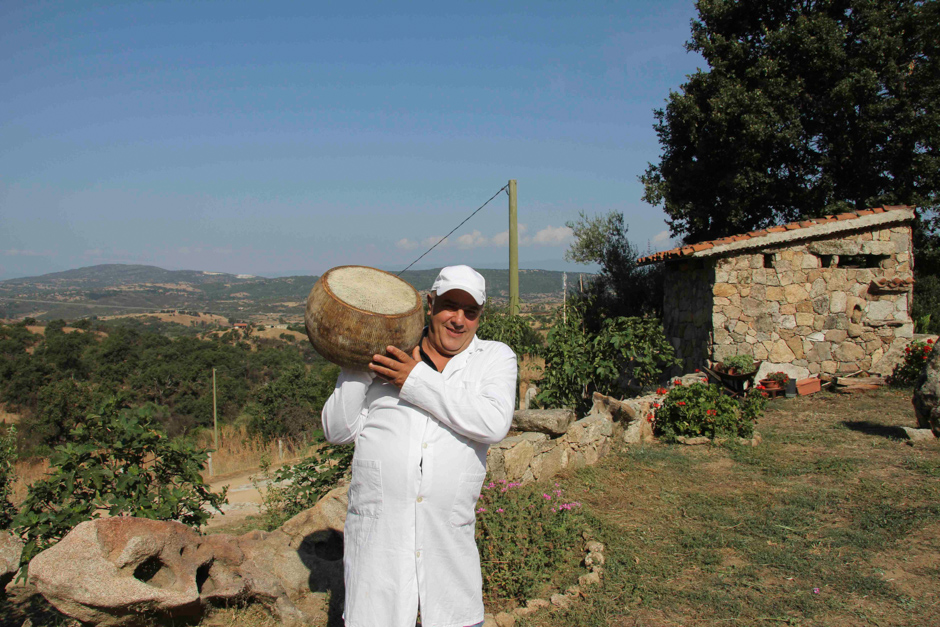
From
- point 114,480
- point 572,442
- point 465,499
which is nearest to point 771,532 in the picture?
point 572,442

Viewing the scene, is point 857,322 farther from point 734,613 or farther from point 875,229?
point 734,613

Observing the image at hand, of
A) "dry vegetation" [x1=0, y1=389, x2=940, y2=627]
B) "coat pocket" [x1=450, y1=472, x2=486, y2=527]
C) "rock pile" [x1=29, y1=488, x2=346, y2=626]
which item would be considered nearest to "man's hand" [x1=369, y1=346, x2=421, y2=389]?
"coat pocket" [x1=450, y1=472, x2=486, y2=527]

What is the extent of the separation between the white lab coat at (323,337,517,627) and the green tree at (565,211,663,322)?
553 inches

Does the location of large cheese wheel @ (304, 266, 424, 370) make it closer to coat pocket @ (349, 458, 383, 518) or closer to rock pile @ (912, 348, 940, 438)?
coat pocket @ (349, 458, 383, 518)

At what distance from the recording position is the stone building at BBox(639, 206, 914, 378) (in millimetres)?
9867

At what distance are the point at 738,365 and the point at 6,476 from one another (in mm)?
9260

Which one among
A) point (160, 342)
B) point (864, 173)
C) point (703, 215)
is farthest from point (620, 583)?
point (160, 342)

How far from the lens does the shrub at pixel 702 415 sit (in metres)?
7.22

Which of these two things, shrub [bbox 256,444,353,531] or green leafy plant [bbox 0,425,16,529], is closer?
green leafy plant [bbox 0,425,16,529]

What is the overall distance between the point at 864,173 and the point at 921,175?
1.14 meters

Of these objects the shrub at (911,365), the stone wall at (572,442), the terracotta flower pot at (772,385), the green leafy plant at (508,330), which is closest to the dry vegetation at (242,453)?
the green leafy plant at (508,330)

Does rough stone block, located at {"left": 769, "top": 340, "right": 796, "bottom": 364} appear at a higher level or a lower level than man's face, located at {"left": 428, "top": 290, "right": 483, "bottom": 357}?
lower

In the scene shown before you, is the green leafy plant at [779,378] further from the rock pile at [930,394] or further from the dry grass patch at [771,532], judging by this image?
the rock pile at [930,394]

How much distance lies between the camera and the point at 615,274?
1750 cm
